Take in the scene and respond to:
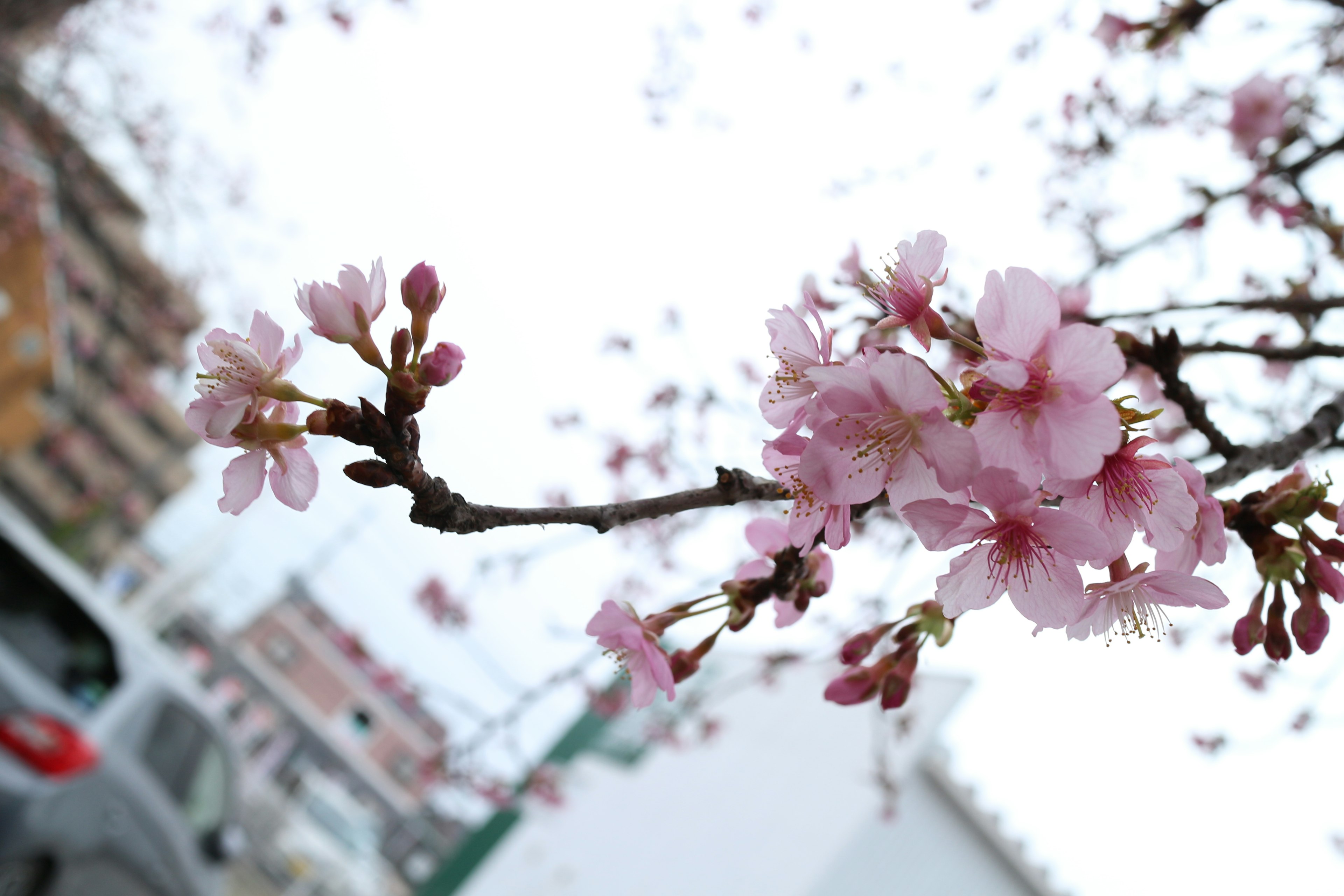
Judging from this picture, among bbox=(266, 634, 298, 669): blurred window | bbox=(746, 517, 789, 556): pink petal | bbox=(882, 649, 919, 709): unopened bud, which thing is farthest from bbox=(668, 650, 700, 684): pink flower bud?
bbox=(266, 634, 298, 669): blurred window

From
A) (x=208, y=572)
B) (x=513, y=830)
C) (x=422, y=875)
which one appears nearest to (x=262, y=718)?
(x=422, y=875)

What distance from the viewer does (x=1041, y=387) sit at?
713mm

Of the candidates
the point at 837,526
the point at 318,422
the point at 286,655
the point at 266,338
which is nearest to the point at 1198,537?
the point at 837,526

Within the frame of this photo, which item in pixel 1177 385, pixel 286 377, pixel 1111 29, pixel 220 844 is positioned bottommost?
pixel 220 844

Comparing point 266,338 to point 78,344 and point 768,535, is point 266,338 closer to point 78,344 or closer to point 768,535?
point 768,535

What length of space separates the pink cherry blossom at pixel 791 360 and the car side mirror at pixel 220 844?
5366 mm

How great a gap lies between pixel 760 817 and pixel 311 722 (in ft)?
73.7

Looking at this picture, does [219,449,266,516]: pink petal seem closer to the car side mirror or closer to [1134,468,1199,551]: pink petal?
[1134,468,1199,551]: pink petal

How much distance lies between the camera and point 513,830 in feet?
30.8

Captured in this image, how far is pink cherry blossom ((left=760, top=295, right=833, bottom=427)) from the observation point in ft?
2.63

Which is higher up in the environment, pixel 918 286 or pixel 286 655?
pixel 918 286

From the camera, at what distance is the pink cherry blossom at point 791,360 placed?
2.63 ft

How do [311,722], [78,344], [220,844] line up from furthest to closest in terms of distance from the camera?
[311,722] < [78,344] < [220,844]

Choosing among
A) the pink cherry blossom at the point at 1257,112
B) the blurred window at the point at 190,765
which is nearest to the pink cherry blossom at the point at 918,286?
the pink cherry blossom at the point at 1257,112
